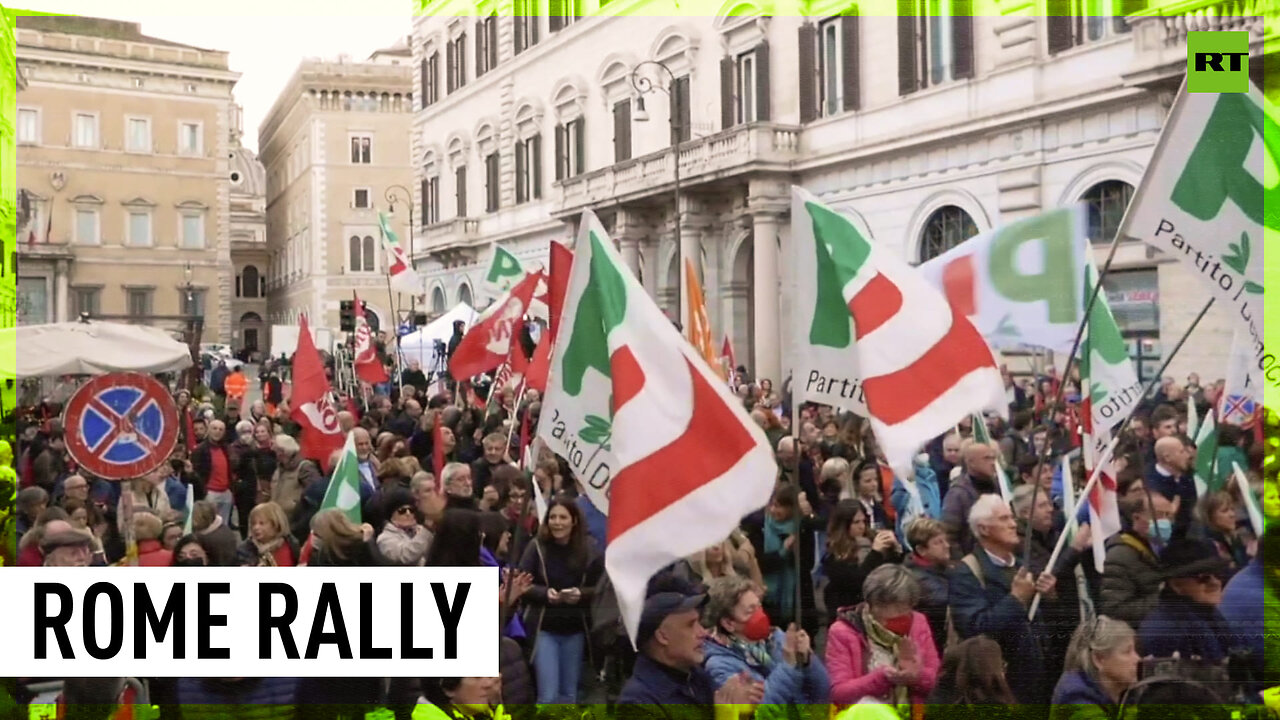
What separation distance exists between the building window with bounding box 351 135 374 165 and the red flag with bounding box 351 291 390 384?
1.67 meters

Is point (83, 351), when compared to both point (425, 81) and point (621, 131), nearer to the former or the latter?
point (425, 81)

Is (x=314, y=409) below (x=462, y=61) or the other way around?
below

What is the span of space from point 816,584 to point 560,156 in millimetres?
9507

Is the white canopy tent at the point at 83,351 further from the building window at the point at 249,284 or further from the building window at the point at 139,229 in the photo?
the building window at the point at 249,284

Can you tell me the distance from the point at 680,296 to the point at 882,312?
5.18m

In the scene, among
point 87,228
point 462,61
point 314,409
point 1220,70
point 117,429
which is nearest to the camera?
point 117,429

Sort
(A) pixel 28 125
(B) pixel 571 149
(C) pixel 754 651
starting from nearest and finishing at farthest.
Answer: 1. (C) pixel 754 651
2. (A) pixel 28 125
3. (B) pixel 571 149

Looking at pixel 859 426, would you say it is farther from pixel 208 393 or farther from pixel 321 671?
pixel 208 393

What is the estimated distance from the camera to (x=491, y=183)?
1582 centimetres

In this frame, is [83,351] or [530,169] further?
[530,169]

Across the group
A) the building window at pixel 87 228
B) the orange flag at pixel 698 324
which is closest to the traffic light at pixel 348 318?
the building window at pixel 87 228

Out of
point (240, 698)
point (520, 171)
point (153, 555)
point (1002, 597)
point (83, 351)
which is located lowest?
point (240, 698)

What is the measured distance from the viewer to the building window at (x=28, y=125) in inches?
396

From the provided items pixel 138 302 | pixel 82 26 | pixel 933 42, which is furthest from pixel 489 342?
pixel 933 42
